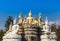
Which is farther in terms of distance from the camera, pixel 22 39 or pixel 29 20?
pixel 29 20

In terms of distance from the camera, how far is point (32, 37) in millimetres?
29516

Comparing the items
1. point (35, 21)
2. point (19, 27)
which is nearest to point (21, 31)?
point (19, 27)

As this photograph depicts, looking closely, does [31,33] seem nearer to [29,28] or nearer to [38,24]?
[29,28]

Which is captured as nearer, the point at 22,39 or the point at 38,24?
the point at 22,39

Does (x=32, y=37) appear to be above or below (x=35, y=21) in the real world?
below

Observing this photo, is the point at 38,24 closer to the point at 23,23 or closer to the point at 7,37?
the point at 23,23

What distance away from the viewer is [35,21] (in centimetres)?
3162

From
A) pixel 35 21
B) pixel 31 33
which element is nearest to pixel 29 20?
pixel 35 21

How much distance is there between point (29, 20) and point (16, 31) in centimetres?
254

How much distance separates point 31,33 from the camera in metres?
29.5

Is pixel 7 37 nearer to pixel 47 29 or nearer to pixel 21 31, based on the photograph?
pixel 21 31

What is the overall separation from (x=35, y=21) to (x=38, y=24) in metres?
0.55

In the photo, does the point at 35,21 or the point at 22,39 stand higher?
the point at 35,21

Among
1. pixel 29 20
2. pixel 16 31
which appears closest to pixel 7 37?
pixel 16 31
